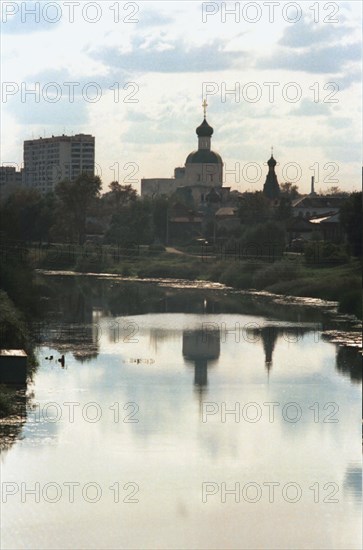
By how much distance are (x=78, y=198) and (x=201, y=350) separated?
44326 mm

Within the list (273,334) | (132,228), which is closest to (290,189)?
(132,228)

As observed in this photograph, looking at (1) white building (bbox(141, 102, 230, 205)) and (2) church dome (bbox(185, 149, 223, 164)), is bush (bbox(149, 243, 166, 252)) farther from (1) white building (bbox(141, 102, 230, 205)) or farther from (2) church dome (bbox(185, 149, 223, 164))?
(2) church dome (bbox(185, 149, 223, 164))

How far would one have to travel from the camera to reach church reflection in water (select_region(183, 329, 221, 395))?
84.4ft

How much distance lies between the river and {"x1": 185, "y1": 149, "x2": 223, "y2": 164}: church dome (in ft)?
219

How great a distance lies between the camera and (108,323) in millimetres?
37812

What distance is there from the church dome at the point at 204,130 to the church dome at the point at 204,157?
5.85 ft

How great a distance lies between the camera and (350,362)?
28.0m

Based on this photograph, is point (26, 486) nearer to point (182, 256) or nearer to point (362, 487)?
point (362, 487)

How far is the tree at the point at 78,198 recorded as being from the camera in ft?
241

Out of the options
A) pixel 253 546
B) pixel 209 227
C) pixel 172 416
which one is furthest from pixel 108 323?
pixel 209 227

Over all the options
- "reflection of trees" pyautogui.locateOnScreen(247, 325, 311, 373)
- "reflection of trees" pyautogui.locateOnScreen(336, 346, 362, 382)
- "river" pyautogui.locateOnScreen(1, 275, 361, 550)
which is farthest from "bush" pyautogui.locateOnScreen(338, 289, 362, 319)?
"reflection of trees" pyautogui.locateOnScreen(336, 346, 362, 382)

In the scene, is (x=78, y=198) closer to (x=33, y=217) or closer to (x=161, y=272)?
(x=33, y=217)

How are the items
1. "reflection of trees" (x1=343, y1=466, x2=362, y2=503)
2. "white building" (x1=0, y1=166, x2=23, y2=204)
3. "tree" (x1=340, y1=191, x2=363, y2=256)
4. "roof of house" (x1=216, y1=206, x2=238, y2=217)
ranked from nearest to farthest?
"reflection of trees" (x1=343, y1=466, x2=362, y2=503), "tree" (x1=340, y1=191, x2=363, y2=256), "roof of house" (x1=216, y1=206, x2=238, y2=217), "white building" (x1=0, y1=166, x2=23, y2=204)

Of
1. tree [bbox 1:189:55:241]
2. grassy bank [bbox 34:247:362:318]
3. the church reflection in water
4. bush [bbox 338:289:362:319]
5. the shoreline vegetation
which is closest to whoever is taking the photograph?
the church reflection in water
